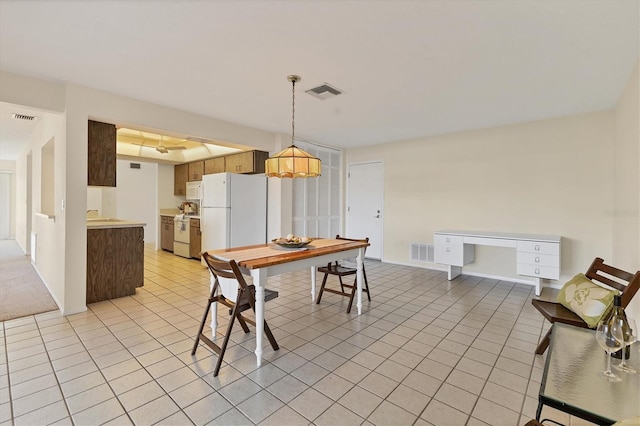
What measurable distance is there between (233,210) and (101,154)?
2.03 m

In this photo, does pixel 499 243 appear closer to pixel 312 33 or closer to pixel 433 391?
pixel 433 391

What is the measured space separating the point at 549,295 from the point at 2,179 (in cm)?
1319

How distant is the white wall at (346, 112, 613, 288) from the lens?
4.02 meters

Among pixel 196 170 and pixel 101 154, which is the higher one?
pixel 196 170

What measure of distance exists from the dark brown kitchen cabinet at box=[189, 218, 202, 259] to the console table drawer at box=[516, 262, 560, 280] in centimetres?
553

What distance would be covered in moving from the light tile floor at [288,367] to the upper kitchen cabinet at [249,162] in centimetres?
265

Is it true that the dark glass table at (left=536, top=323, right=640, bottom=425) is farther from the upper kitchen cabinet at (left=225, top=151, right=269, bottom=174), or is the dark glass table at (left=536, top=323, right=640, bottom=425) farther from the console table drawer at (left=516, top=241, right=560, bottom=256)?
the upper kitchen cabinet at (left=225, top=151, right=269, bottom=174)

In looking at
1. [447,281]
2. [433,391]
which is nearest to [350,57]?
[433,391]

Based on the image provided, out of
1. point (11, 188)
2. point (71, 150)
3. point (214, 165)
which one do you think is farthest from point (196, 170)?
point (11, 188)

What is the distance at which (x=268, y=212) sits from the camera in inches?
221

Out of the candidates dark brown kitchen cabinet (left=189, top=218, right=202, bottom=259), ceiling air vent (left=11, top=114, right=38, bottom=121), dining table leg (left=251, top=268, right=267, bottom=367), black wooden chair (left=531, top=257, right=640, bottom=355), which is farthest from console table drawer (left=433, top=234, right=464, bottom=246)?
ceiling air vent (left=11, top=114, right=38, bottom=121)

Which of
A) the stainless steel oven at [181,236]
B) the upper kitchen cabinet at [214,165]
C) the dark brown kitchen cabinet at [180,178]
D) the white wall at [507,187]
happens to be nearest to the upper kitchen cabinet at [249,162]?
the upper kitchen cabinet at [214,165]

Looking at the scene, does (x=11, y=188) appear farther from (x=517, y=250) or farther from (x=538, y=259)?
(x=538, y=259)

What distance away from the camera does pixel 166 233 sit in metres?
7.18
